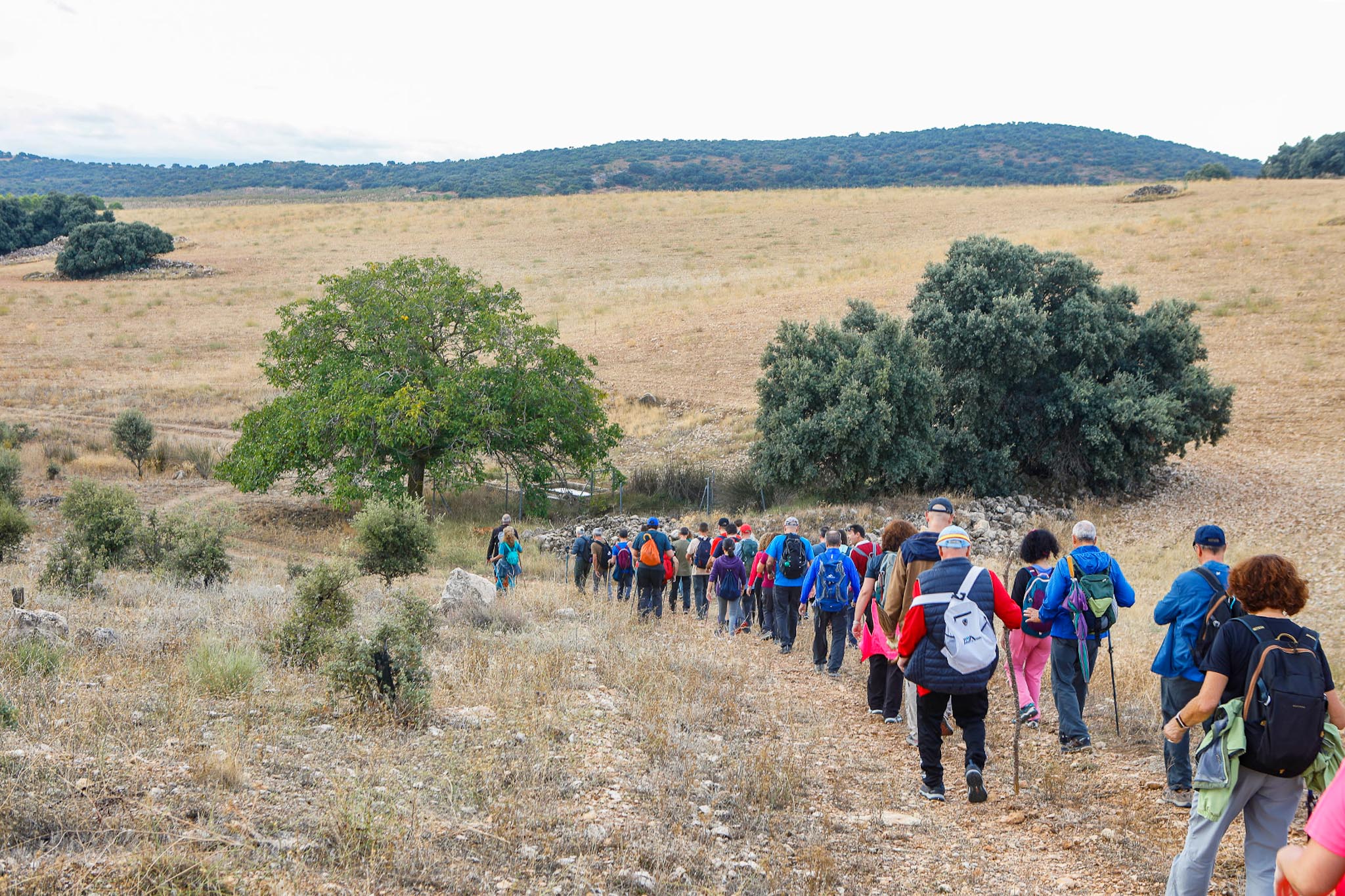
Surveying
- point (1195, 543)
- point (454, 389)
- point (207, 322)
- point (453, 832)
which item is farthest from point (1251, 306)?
point (207, 322)

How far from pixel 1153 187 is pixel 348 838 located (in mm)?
69766

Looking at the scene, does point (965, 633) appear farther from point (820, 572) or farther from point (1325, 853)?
point (820, 572)

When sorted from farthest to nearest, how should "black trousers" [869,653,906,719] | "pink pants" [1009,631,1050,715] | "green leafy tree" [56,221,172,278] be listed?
"green leafy tree" [56,221,172,278], "black trousers" [869,653,906,719], "pink pants" [1009,631,1050,715]

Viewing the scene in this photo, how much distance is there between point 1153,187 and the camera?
61.9 m

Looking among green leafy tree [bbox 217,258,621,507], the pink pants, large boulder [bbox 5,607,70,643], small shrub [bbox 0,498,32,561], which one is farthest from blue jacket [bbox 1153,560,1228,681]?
green leafy tree [bbox 217,258,621,507]

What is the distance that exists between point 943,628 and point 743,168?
128 metres

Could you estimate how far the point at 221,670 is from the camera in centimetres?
679

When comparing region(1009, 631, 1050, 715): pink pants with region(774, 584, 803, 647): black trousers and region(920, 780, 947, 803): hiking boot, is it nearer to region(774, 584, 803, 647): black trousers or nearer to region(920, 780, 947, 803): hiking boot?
region(920, 780, 947, 803): hiking boot

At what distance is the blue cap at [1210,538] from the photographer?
17.8 feet

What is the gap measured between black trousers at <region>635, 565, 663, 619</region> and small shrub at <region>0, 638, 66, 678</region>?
23.0 feet

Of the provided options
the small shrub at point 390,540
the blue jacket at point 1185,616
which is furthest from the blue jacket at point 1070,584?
the small shrub at point 390,540

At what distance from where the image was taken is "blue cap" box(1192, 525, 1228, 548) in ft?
17.8

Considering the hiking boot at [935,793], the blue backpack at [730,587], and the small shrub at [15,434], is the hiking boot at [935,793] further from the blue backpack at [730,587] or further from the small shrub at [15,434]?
the small shrub at [15,434]

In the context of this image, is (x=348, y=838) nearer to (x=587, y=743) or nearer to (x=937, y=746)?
(x=587, y=743)
